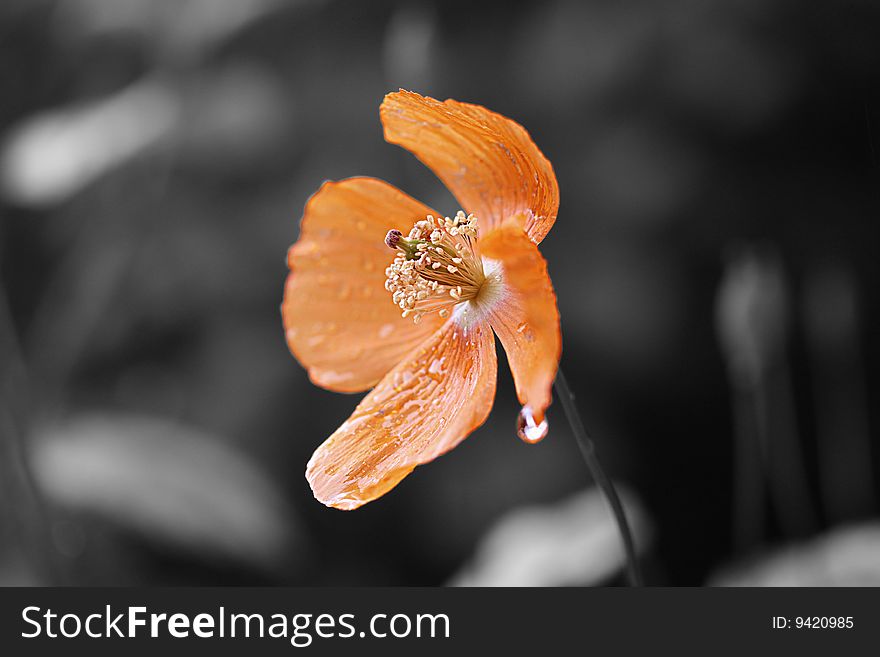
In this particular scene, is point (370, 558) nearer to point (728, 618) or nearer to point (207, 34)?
point (728, 618)

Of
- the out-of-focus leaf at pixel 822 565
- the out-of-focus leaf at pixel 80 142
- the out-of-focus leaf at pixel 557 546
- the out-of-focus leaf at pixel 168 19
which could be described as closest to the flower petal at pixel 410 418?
the out-of-focus leaf at pixel 557 546

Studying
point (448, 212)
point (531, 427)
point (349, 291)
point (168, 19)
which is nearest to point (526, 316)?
point (531, 427)

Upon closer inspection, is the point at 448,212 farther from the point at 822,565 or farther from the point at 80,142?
the point at 822,565

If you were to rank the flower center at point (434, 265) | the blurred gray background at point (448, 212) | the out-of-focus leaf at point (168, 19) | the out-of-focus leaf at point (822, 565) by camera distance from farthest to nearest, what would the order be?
the out-of-focus leaf at point (168, 19)
the blurred gray background at point (448, 212)
the out-of-focus leaf at point (822, 565)
the flower center at point (434, 265)

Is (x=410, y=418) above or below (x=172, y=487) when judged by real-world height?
below

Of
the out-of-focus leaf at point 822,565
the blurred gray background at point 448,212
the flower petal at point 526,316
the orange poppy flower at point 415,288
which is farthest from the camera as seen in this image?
the blurred gray background at point 448,212

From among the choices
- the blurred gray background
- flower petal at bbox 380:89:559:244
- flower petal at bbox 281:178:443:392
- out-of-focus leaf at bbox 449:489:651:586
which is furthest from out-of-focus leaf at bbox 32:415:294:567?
flower petal at bbox 380:89:559:244

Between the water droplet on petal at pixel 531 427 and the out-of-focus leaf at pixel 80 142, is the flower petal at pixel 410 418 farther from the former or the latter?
the out-of-focus leaf at pixel 80 142
